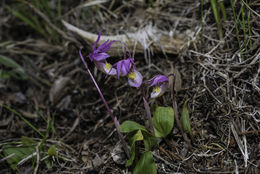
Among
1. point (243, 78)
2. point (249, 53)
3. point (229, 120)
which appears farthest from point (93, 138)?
point (249, 53)

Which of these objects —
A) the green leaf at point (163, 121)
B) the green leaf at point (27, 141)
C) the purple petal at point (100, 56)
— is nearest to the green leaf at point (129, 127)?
the green leaf at point (163, 121)

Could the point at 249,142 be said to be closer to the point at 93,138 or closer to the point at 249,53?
the point at 249,53

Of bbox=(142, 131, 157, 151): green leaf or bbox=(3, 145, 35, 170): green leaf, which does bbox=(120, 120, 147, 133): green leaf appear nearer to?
bbox=(142, 131, 157, 151): green leaf

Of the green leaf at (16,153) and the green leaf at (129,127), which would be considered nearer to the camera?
the green leaf at (129,127)

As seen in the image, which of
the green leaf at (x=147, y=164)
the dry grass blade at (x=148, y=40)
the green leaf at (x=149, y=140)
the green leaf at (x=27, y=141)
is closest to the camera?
the green leaf at (x=147, y=164)

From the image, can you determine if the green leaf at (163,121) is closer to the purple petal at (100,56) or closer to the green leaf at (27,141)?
the purple petal at (100,56)

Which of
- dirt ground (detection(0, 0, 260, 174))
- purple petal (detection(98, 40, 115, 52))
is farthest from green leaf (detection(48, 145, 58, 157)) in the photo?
purple petal (detection(98, 40, 115, 52))
